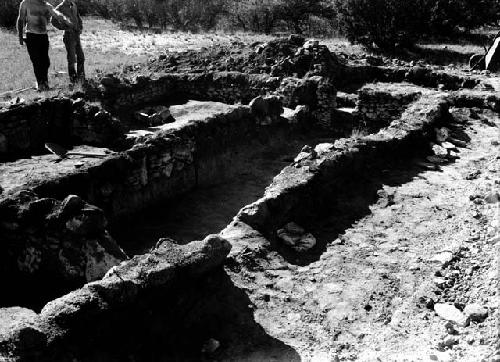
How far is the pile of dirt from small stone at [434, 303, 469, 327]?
11.3 meters

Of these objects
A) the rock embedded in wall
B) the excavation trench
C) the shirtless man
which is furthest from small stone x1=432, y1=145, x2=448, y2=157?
the shirtless man

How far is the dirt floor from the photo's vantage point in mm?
5562

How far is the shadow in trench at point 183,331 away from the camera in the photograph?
490 cm

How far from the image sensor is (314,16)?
110ft

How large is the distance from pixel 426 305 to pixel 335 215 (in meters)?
2.53

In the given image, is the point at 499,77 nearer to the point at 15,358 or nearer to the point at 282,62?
the point at 282,62

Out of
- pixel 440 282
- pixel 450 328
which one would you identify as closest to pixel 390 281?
pixel 440 282

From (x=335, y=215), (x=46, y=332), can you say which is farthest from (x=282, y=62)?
(x=46, y=332)

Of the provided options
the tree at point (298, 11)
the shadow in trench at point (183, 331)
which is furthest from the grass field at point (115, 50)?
the shadow in trench at point (183, 331)

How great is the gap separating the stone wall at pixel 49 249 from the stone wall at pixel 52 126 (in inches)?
147

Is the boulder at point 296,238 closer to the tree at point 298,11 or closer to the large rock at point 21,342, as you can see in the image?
the large rock at point 21,342

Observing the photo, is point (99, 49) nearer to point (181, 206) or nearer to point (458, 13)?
point (181, 206)

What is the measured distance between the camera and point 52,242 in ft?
21.8

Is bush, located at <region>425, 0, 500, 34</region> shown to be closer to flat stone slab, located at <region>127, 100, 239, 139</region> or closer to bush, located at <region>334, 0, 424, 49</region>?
bush, located at <region>334, 0, 424, 49</region>
